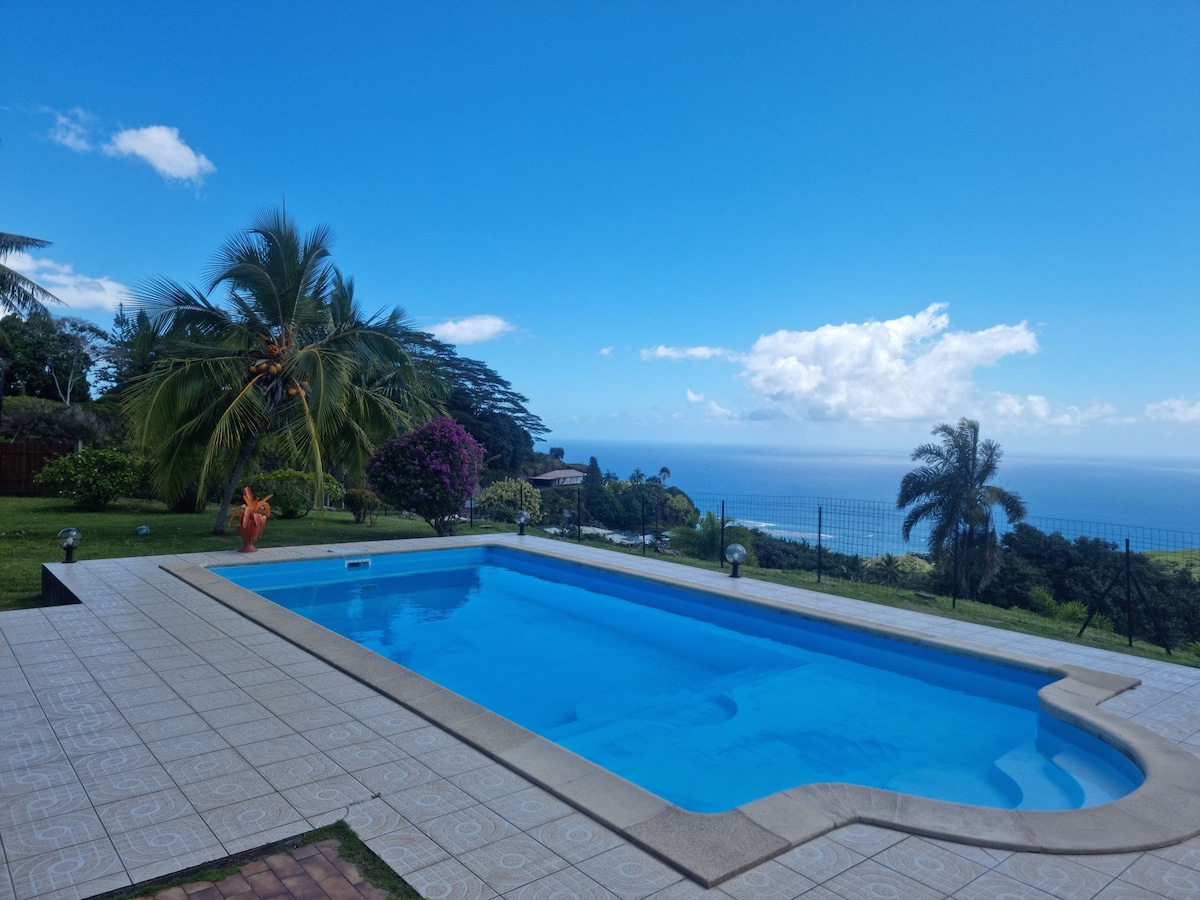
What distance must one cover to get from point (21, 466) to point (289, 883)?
21863mm

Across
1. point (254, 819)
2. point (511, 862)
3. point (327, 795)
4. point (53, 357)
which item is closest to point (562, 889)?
point (511, 862)

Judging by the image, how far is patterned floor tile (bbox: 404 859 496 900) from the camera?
258cm

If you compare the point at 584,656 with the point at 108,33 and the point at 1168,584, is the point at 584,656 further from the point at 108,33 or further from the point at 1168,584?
the point at 1168,584

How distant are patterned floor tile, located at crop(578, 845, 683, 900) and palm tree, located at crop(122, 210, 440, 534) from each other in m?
9.19

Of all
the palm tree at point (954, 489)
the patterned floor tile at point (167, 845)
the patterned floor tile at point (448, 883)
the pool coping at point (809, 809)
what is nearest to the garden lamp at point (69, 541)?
the pool coping at point (809, 809)

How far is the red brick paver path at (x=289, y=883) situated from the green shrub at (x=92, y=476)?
15.5 m

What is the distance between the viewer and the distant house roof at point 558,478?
42.9m

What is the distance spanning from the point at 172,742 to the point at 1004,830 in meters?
4.37

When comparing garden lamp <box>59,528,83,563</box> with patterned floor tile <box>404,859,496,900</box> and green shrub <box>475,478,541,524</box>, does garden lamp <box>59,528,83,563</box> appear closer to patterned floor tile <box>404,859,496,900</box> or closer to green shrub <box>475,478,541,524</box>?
patterned floor tile <box>404,859,496,900</box>

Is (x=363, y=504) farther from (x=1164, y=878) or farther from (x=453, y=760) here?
(x=1164, y=878)

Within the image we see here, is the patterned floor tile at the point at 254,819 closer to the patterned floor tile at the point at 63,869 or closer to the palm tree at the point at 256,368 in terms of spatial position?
the patterned floor tile at the point at 63,869

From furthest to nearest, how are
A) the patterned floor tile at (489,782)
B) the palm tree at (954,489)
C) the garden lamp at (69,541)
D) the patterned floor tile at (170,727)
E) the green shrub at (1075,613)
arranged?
1. the palm tree at (954,489)
2. the green shrub at (1075,613)
3. the garden lamp at (69,541)
4. the patterned floor tile at (170,727)
5. the patterned floor tile at (489,782)

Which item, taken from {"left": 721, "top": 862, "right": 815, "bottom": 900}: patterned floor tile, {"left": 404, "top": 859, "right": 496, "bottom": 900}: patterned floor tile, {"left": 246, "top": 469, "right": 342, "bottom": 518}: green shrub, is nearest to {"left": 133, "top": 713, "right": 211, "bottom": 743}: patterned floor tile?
{"left": 404, "top": 859, "right": 496, "bottom": 900}: patterned floor tile

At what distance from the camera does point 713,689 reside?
6582mm
